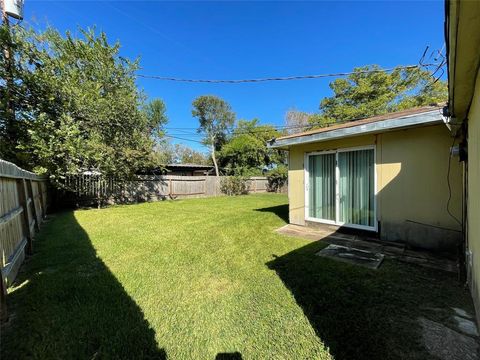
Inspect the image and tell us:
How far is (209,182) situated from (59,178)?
8.92m

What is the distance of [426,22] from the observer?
6477 millimetres

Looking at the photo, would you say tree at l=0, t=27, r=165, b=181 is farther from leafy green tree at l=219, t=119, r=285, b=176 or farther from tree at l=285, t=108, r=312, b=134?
tree at l=285, t=108, r=312, b=134

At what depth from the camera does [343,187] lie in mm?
5254

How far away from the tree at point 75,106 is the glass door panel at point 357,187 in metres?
8.53

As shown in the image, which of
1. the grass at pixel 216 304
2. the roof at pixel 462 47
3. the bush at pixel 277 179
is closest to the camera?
the roof at pixel 462 47

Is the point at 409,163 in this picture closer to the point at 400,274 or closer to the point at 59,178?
the point at 400,274

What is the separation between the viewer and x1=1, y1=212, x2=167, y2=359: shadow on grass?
5.94 ft

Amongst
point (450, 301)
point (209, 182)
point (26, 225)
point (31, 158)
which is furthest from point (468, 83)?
point (209, 182)

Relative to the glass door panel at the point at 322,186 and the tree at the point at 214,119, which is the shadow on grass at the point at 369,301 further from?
the tree at the point at 214,119

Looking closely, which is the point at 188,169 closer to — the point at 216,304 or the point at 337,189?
the point at 337,189

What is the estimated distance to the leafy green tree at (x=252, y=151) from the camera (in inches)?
877

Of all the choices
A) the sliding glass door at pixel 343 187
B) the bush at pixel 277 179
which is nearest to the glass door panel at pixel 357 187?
the sliding glass door at pixel 343 187

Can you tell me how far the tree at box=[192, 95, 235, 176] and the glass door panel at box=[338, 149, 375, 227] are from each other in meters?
20.7

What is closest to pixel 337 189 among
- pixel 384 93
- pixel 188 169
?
pixel 188 169
